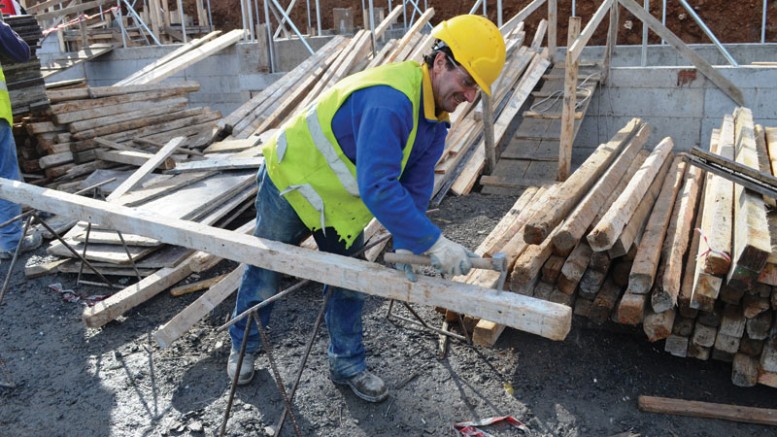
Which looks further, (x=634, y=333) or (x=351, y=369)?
(x=634, y=333)

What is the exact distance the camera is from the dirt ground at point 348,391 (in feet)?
12.0

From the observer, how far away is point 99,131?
783 centimetres

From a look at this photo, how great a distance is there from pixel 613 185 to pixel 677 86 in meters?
3.88

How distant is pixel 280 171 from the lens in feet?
10.8

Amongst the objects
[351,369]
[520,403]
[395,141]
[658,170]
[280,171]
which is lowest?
[520,403]

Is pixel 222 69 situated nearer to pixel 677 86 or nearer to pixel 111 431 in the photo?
pixel 677 86

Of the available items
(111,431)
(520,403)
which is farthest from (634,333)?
(111,431)

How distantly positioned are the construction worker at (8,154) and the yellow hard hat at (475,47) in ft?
15.7

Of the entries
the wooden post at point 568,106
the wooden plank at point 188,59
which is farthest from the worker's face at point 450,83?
the wooden plank at point 188,59

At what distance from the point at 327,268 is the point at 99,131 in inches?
235

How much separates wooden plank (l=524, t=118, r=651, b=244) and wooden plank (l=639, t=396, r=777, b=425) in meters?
1.13

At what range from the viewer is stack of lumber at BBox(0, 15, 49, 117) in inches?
280

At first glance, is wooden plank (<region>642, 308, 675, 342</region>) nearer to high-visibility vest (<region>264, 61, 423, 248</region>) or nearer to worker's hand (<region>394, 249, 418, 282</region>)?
worker's hand (<region>394, 249, 418, 282</region>)

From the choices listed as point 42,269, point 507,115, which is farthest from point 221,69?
point 42,269
